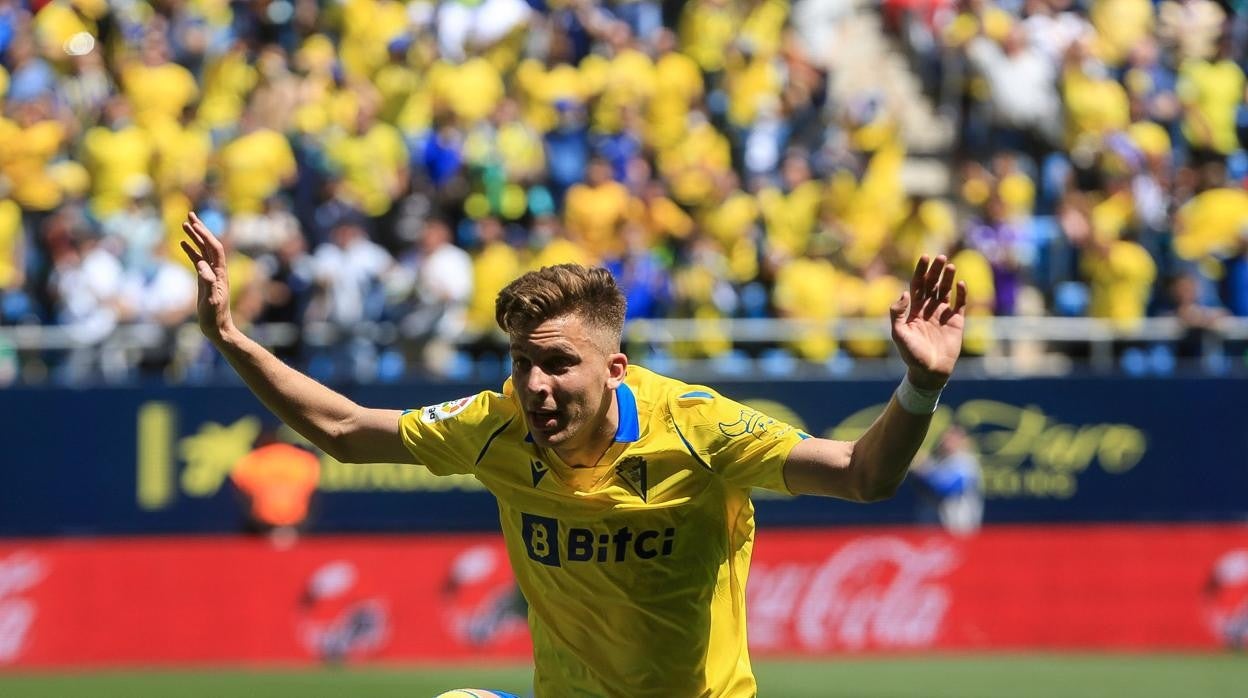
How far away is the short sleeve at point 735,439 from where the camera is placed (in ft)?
18.7

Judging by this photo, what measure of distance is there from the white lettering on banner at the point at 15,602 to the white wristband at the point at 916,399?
1209 centimetres

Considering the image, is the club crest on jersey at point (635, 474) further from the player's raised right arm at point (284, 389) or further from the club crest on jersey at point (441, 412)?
the player's raised right arm at point (284, 389)

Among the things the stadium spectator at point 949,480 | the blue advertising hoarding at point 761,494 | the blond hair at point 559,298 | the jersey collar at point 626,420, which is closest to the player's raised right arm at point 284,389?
the jersey collar at point 626,420

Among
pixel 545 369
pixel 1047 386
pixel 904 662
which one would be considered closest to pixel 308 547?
pixel 904 662

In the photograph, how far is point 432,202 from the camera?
58.4 ft

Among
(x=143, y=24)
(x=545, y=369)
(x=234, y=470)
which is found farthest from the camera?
(x=143, y=24)

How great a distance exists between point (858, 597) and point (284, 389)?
11.2 metres

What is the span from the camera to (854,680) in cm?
1524

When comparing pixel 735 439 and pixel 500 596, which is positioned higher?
pixel 735 439

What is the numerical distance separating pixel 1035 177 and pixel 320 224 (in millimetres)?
6996

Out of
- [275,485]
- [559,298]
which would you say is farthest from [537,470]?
[275,485]

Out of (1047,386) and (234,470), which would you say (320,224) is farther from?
(1047,386)

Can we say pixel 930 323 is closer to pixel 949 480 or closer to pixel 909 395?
pixel 909 395

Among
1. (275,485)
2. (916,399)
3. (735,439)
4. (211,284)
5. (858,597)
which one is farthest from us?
(275,485)
